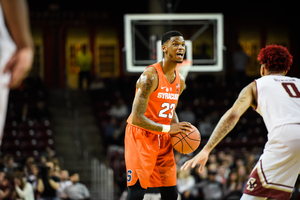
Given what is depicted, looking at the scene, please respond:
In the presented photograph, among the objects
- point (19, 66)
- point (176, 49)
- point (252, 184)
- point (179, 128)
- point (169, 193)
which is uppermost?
point (176, 49)

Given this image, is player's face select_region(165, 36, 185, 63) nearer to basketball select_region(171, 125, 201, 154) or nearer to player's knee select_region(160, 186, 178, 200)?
basketball select_region(171, 125, 201, 154)

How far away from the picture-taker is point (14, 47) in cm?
192

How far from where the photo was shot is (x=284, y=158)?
3471 mm

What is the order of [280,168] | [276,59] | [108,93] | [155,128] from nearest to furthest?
[280,168] → [276,59] → [155,128] → [108,93]

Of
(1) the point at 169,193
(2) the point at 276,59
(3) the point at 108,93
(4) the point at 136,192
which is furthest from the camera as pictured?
(3) the point at 108,93

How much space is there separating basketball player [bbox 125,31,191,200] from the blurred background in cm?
414

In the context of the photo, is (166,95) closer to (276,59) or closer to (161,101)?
(161,101)

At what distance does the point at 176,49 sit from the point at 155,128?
927 millimetres

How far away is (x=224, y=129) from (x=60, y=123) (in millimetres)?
12380

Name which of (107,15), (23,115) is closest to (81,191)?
(23,115)

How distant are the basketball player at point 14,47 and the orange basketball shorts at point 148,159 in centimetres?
260

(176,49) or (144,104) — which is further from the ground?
(176,49)

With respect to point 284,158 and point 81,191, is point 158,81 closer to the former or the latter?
point 284,158

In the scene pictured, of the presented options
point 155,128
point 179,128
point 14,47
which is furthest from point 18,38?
point 179,128
